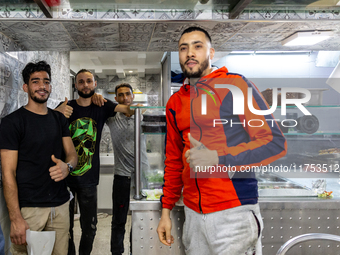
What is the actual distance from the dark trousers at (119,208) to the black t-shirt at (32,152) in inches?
26.4

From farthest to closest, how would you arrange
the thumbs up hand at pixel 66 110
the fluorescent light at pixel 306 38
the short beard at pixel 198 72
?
1. the thumbs up hand at pixel 66 110
2. the fluorescent light at pixel 306 38
3. the short beard at pixel 198 72

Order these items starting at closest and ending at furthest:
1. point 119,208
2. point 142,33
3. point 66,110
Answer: point 142,33 → point 66,110 → point 119,208

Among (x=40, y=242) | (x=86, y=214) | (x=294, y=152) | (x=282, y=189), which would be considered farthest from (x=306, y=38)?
(x=40, y=242)

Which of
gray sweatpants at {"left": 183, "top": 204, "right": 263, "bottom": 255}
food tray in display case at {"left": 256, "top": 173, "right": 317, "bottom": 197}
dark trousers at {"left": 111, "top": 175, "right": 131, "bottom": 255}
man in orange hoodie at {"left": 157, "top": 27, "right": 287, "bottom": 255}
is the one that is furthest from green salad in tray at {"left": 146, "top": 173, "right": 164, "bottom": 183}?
dark trousers at {"left": 111, "top": 175, "right": 131, "bottom": 255}

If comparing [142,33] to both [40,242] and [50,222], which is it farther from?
[40,242]

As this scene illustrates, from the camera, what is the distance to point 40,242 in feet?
5.58

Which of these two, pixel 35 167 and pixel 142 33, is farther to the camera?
pixel 142 33

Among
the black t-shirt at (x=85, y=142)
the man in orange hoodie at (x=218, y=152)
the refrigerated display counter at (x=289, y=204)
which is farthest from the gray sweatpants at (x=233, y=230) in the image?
the black t-shirt at (x=85, y=142)

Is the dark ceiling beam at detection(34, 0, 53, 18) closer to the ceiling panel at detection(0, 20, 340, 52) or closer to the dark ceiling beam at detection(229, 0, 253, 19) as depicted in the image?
the ceiling panel at detection(0, 20, 340, 52)

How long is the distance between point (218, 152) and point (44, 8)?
1381 millimetres

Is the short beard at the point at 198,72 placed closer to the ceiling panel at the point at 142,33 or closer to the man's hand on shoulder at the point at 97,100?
the ceiling panel at the point at 142,33

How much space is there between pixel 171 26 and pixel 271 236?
150 cm

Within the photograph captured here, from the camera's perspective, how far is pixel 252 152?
103 centimetres

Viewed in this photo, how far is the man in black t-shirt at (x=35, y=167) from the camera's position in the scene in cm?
163
